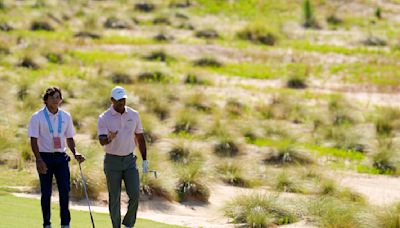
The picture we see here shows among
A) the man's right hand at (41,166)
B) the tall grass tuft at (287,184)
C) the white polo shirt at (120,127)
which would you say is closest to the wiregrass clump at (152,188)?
the tall grass tuft at (287,184)

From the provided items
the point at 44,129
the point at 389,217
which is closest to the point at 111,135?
the point at 44,129

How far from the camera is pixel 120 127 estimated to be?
36.3 ft

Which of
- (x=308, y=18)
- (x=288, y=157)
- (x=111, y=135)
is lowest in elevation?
(x=288, y=157)

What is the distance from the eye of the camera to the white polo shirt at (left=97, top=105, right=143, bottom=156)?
11016mm

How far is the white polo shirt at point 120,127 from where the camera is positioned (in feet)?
36.1

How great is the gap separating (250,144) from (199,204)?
6094 mm

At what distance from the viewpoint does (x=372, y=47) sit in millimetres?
41625

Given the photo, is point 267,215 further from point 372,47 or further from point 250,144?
point 372,47

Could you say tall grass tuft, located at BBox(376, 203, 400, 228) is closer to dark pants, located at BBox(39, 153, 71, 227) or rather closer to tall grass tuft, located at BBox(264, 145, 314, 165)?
dark pants, located at BBox(39, 153, 71, 227)

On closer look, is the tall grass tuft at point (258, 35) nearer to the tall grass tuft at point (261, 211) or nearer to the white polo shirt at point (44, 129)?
the tall grass tuft at point (261, 211)

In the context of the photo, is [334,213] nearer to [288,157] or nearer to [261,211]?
[261,211]

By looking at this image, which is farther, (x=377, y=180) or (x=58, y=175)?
(x=377, y=180)

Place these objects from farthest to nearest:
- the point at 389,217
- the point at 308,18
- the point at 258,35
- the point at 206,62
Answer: the point at 308,18, the point at 258,35, the point at 206,62, the point at 389,217

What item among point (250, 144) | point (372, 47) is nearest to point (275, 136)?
point (250, 144)
